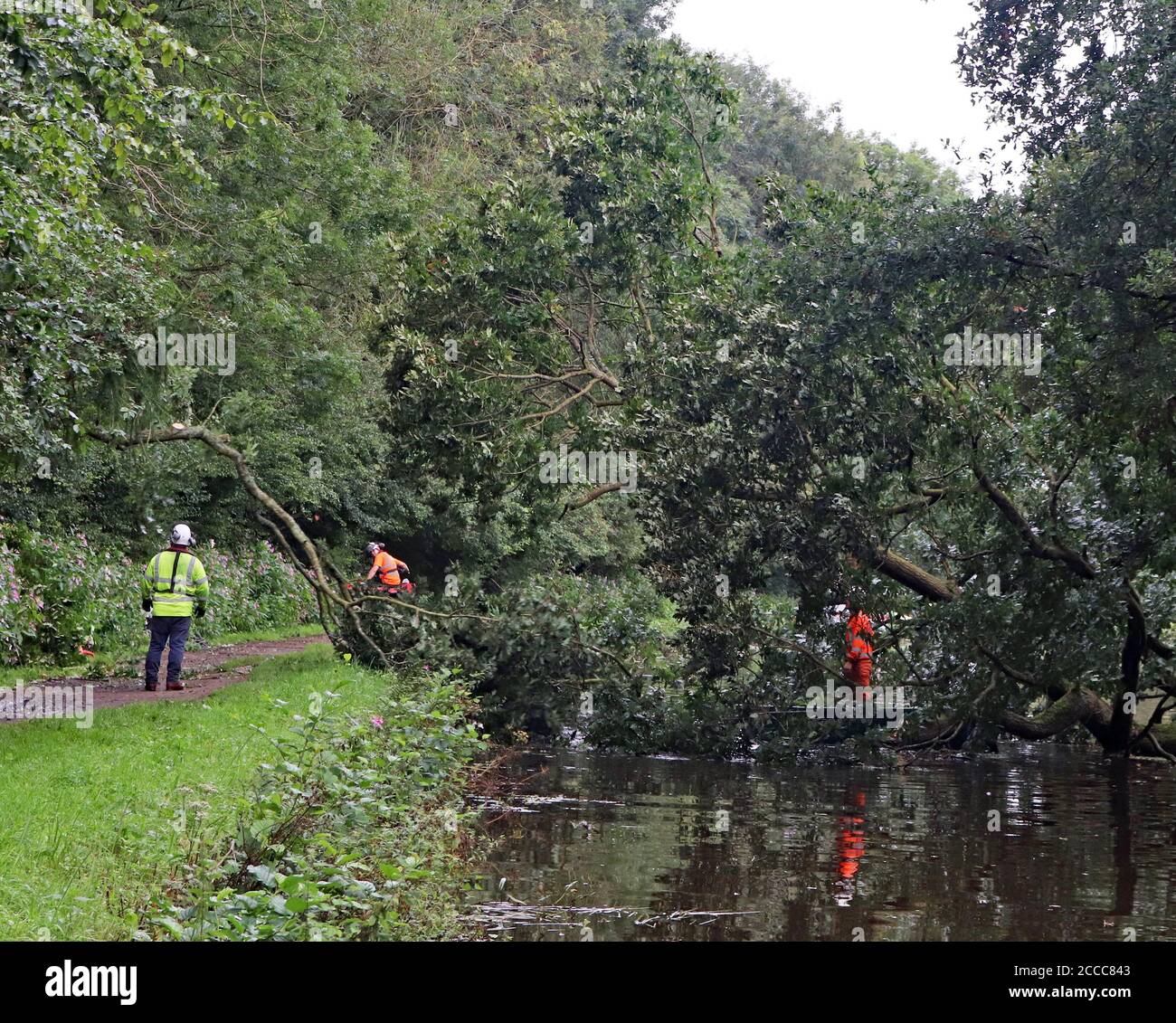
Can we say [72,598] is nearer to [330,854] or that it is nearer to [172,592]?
[172,592]

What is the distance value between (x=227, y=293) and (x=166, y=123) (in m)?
12.0

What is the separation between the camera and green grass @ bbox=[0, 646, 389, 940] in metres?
7.43

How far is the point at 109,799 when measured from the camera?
33.2ft

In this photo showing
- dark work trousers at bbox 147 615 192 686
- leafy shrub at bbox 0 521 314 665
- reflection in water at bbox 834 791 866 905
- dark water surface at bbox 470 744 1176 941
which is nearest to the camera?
dark water surface at bbox 470 744 1176 941

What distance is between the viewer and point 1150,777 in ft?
61.5

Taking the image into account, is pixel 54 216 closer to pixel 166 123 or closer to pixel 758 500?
pixel 166 123

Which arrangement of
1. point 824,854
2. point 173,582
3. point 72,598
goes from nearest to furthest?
point 824,854
point 173,582
point 72,598

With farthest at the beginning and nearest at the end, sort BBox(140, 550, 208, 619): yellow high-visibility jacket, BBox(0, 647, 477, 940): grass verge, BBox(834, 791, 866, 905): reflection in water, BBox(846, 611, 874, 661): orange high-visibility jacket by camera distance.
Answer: BBox(846, 611, 874, 661): orange high-visibility jacket
BBox(140, 550, 208, 619): yellow high-visibility jacket
BBox(834, 791, 866, 905): reflection in water
BBox(0, 647, 477, 940): grass verge

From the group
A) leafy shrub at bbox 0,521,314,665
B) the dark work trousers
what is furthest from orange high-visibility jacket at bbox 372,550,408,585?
the dark work trousers

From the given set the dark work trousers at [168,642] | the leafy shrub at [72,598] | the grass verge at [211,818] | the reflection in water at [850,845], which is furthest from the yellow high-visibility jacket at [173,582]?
the reflection in water at [850,845]

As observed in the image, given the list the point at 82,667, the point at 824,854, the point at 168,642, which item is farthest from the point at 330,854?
the point at 82,667

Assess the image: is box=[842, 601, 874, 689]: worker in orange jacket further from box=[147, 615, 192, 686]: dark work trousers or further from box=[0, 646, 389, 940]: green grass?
box=[147, 615, 192, 686]: dark work trousers

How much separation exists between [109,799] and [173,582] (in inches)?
285
